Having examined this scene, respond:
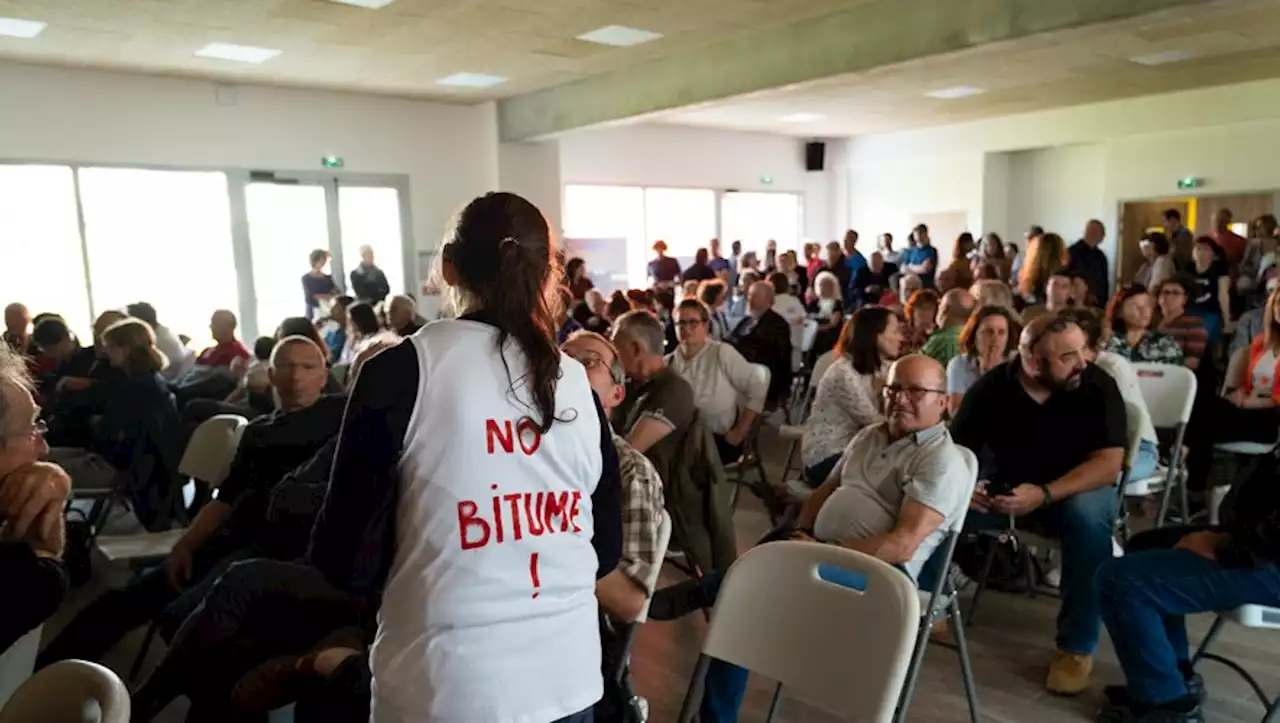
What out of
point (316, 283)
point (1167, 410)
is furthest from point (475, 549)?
point (316, 283)

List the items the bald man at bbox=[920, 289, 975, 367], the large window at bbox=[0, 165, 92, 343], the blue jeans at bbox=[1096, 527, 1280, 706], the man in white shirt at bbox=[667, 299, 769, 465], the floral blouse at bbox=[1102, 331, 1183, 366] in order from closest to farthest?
the blue jeans at bbox=[1096, 527, 1280, 706], the man in white shirt at bbox=[667, 299, 769, 465], the floral blouse at bbox=[1102, 331, 1183, 366], the bald man at bbox=[920, 289, 975, 367], the large window at bbox=[0, 165, 92, 343]

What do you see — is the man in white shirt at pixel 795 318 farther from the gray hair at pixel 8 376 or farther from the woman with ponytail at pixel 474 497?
the woman with ponytail at pixel 474 497

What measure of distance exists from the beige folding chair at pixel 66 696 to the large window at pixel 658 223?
1046 cm

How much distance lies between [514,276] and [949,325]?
4.03 m

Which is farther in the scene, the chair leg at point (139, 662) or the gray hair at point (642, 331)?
the gray hair at point (642, 331)

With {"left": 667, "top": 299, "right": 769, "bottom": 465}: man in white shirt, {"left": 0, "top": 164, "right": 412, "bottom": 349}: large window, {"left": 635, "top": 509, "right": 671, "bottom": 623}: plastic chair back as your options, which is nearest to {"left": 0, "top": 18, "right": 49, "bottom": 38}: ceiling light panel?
{"left": 0, "top": 164, "right": 412, "bottom": 349}: large window

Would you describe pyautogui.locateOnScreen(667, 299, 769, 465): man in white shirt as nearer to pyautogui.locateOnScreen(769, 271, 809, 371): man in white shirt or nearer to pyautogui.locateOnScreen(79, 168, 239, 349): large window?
pyautogui.locateOnScreen(769, 271, 809, 371): man in white shirt

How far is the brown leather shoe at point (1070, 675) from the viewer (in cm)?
281

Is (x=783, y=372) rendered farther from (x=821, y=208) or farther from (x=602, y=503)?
(x=821, y=208)

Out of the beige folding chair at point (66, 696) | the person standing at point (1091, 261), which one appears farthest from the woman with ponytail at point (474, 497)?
the person standing at point (1091, 261)

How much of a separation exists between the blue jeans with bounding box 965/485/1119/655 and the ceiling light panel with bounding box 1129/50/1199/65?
7.09 meters

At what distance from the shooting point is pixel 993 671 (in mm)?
2982

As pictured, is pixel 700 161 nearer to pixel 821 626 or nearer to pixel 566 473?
pixel 821 626

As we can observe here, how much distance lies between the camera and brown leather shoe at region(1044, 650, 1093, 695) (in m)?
2.81
